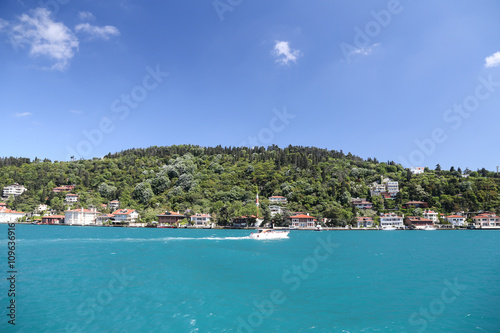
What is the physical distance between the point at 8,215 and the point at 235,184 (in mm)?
74522

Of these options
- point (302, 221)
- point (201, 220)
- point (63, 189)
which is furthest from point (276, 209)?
point (63, 189)

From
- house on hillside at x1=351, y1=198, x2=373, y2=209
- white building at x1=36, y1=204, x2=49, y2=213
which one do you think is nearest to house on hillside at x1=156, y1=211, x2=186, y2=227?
white building at x1=36, y1=204, x2=49, y2=213

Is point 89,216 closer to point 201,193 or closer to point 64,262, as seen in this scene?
point 201,193

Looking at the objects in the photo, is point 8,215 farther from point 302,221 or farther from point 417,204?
point 417,204

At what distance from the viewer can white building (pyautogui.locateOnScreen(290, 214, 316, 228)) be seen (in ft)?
272

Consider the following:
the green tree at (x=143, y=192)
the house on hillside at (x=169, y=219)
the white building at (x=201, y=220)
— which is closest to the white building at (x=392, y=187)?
the white building at (x=201, y=220)

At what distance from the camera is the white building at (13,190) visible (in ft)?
362

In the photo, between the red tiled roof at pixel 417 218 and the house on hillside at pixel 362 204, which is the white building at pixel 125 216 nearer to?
the house on hillside at pixel 362 204

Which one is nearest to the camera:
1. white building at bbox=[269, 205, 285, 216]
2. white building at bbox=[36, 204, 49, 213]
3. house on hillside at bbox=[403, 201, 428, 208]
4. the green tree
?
white building at bbox=[269, 205, 285, 216]

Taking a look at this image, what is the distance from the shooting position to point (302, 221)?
274 ft

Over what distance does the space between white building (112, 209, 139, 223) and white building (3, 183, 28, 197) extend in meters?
48.9

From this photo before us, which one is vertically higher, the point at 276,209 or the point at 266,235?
the point at 276,209

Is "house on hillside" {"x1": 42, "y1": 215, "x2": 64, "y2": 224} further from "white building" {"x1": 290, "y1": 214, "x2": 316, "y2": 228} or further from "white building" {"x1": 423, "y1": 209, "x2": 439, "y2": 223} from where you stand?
"white building" {"x1": 423, "y1": 209, "x2": 439, "y2": 223}

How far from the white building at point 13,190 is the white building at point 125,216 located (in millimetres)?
48853
